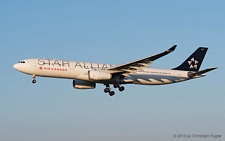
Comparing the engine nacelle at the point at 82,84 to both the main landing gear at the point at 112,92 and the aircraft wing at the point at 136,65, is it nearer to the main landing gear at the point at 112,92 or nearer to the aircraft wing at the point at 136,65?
the main landing gear at the point at 112,92

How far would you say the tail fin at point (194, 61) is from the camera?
66769mm

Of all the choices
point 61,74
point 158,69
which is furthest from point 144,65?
point 61,74

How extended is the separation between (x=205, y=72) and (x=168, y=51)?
11242mm

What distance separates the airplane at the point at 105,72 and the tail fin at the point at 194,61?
1.90 meters

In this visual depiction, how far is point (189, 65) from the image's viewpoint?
67125 mm

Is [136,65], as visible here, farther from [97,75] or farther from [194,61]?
[194,61]

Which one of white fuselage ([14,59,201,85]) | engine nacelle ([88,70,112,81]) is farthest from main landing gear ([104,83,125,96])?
engine nacelle ([88,70,112,81])

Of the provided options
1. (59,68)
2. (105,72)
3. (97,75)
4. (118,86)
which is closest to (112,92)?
(118,86)

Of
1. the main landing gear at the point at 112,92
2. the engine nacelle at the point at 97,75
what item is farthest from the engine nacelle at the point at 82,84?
the engine nacelle at the point at 97,75

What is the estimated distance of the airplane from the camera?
58.1 metres

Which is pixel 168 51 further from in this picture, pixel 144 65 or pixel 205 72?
pixel 205 72

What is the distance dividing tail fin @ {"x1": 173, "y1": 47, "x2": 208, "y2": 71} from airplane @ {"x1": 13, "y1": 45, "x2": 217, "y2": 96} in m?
1.90

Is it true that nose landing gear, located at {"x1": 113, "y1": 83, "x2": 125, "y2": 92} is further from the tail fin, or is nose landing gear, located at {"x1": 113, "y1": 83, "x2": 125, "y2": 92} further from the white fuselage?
the tail fin

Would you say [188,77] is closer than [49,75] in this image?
No
